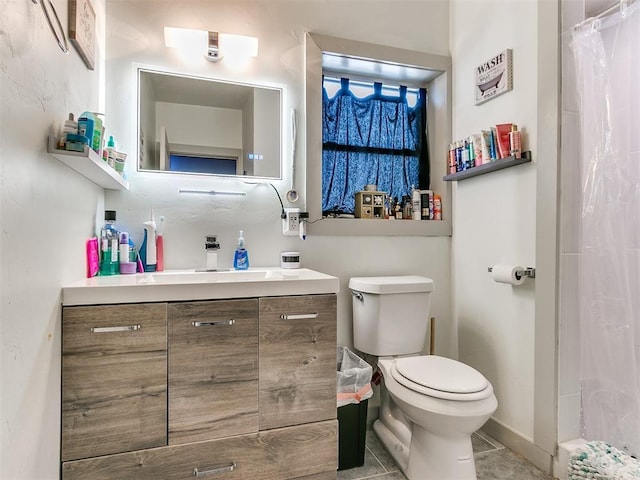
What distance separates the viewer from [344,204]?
2229 mm

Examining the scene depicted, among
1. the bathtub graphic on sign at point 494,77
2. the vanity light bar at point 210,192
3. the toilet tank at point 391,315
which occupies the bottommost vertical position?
the toilet tank at point 391,315

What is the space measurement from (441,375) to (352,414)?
1.50 feet

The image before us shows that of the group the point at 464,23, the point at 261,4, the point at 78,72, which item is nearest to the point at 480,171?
the point at 464,23

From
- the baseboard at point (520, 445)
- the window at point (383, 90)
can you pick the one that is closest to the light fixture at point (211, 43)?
the window at point (383, 90)

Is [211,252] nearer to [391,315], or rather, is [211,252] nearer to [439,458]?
[391,315]

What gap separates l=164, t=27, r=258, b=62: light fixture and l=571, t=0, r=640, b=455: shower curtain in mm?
1522

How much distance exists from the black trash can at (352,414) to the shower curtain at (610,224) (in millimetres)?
936

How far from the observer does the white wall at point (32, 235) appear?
0.81 meters

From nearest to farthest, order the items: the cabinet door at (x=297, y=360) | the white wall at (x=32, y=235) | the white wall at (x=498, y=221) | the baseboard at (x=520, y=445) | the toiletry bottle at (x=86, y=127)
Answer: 1. the white wall at (x=32, y=235)
2. the toiletry bottle at (x=86, y=127)
3. the cabinet door at (x=297, y=360)
4. the baseboard at (x=520, y=445)
5. the white wall at (x=498, y=221)

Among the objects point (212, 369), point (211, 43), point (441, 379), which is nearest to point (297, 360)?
point (212, 369)

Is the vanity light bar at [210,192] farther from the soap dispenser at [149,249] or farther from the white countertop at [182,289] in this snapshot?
the white countertop at [182,289]

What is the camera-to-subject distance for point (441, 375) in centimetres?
150

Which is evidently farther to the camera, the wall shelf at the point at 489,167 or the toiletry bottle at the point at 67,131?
the wall shelf at the point at 489,167

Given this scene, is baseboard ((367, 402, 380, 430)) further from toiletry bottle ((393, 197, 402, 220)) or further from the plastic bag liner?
toiletry bottle ((393, 197, 402, 220))
